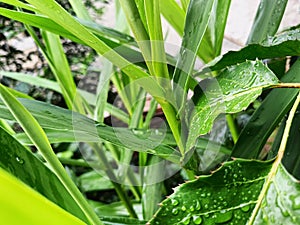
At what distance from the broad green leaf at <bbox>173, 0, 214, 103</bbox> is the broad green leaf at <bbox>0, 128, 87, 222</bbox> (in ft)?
0.49

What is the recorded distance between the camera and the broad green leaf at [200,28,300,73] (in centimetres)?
36

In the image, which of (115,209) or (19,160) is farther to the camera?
(115,209)

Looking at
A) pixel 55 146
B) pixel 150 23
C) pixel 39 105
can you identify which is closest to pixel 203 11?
pixel 150 23

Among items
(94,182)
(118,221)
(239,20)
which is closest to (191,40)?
(118,221)

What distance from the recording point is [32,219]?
0.09m

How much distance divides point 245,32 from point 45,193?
5.89 ft

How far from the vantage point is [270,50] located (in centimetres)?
37

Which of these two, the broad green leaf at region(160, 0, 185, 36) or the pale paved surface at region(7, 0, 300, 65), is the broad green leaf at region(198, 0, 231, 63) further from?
the pale paved surface at region(7, 0, 300, 65)

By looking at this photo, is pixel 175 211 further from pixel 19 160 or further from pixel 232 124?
pixel 232 124

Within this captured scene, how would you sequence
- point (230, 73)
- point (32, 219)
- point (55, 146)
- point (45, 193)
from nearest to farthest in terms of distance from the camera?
point (32, 219) → point (45, 193) → point (230, 73) → point (55, 146)

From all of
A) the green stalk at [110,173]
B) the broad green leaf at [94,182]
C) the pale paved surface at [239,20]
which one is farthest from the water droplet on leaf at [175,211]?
the pale paved surface at [239,20]

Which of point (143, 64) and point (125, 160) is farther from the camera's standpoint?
point (125, 160)

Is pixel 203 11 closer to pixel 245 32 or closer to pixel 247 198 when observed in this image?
pixel 247 198

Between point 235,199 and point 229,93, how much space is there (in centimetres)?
10
